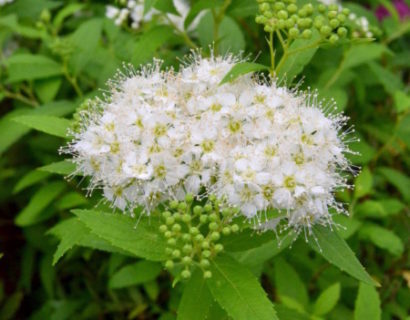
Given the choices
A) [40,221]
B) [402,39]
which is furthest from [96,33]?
[402,39]

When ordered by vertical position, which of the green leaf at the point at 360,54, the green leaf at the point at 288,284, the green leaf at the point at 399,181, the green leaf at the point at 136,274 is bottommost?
the green leaf at the point at 136,274

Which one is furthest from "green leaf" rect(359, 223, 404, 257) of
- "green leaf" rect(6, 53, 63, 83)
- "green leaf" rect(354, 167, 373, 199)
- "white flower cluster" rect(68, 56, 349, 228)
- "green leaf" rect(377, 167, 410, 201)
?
"green leaf" rect(6, 53, 63, 83)

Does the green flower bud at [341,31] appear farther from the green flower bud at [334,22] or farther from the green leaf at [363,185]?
the green leaf at [363,185]

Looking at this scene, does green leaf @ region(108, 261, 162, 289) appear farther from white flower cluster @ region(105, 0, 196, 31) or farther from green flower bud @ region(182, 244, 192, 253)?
white flower cluster @ region(105, 0, 196, 31)

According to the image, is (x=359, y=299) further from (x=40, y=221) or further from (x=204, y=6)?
(x=40, y=221)

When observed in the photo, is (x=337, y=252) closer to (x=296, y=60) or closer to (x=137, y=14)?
(x=296, y=60)

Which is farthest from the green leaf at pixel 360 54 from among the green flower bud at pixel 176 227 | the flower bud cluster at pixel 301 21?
the green flower bud at pixel 176 227
